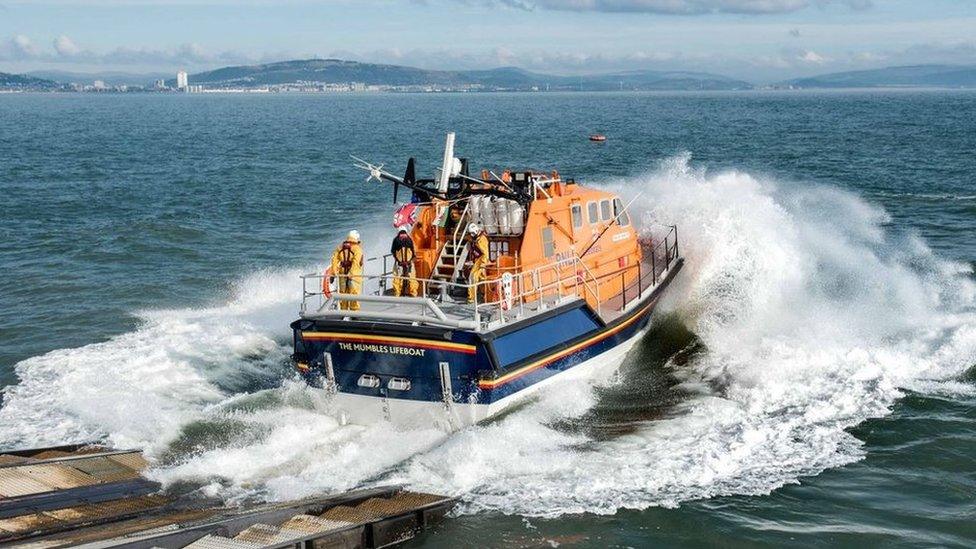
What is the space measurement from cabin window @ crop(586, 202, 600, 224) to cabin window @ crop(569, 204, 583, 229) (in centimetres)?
27

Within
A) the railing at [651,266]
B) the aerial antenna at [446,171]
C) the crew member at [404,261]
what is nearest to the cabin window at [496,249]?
the aerial antenna at [446,171]

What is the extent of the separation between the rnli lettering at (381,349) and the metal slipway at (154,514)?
6.70 ft

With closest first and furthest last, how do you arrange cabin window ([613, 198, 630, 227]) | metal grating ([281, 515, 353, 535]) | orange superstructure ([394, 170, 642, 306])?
metal grating ([281, 515, 353, 535])
orange superstructure ([394, 170, 642, 306])
cabin window ([613, 198, 630, 227])

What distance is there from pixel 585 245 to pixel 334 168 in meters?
33.6

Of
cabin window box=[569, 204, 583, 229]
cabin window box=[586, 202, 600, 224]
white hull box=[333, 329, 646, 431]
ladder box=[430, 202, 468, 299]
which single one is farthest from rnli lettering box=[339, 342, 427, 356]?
cabin window box=[586, 202, 600, 224]

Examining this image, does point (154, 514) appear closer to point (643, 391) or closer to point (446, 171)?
point (446, 171)

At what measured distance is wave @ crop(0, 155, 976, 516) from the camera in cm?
1281

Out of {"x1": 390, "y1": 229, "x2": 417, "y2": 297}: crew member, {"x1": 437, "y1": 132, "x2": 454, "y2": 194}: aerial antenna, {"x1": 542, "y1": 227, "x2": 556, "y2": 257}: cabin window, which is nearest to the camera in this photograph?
{"x1": 390, "y1": 229, "x2": 417, "y2": 297}: crew member

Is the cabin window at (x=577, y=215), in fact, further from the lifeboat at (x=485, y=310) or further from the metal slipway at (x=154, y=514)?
the metal slipway at (x=154, y=514)

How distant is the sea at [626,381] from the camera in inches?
480

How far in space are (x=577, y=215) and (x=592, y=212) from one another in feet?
1.95

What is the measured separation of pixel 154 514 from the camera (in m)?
11.4

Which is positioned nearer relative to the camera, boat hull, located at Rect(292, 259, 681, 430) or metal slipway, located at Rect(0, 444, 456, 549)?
metal slipway, located at Rect(0, 444, 456, 549)

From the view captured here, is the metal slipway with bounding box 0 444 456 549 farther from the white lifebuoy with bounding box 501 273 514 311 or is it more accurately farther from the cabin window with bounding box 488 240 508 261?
the cabin window with bounding box 488 240 508 261
